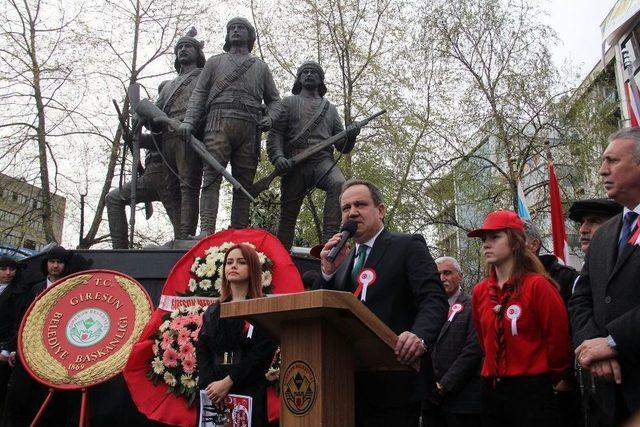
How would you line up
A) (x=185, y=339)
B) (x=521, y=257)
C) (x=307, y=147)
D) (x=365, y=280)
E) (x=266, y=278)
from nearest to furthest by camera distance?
(x=365, y=280), (x=521, y=257), (x=185, y=339), (x=266, y=278), (x=307, y=147)

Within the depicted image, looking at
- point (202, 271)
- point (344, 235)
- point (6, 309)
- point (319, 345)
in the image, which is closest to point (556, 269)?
point (344, 235)

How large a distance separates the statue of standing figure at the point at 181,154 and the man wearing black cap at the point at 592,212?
4720 mm

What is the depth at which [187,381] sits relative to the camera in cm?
523

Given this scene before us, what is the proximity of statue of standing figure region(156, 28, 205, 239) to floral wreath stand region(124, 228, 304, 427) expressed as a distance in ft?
7.55

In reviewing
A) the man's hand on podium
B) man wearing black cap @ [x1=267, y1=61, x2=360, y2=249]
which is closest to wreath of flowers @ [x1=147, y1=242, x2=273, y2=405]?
the man's hand on podium

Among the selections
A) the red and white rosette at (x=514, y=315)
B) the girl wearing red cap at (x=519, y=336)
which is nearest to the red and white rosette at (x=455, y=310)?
the girl wearing red cap at (x=519, y=336)

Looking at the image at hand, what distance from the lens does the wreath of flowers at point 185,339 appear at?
5.27m

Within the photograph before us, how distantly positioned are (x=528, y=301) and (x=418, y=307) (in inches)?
39.4

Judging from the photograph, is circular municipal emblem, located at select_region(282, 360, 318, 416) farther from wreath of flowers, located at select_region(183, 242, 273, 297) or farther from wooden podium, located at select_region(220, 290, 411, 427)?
wreath of flowers, located at select_region(183, 242, 273, 297)

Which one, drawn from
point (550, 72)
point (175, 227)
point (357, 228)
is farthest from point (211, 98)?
point (550, 72)

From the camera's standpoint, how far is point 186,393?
5.25 meters

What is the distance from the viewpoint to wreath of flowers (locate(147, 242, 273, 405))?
5.27 meters

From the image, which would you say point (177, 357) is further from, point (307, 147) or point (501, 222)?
point (307, 147)

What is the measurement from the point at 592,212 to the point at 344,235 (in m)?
2.24
